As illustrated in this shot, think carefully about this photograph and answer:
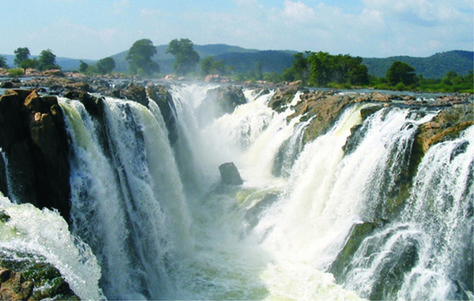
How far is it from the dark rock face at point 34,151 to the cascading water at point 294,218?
500 mm

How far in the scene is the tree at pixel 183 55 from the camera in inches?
4951

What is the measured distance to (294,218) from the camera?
1563 cm

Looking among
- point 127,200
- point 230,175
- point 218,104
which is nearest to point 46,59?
point 218,104

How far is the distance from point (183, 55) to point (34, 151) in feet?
403

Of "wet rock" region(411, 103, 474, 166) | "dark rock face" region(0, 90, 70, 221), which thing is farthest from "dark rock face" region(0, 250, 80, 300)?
"wet rock" region(411, 103, 474, 166)

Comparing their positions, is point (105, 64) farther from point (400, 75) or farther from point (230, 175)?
point (230, 175)

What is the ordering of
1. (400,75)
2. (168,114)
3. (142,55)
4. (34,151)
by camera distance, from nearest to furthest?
(34,151) < (168,114) < (400,75) < (142,55)

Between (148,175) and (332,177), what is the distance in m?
7.89

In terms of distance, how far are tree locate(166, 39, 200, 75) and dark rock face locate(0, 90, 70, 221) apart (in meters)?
121

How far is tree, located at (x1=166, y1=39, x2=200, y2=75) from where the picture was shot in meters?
126

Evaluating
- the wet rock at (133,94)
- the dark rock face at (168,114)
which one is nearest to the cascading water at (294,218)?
the wet rock at (133,94)

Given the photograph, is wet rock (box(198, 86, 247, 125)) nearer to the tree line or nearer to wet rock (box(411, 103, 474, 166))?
the tree line

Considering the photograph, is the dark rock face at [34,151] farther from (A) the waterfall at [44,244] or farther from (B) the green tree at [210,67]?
(B) the green tree at [210,67]

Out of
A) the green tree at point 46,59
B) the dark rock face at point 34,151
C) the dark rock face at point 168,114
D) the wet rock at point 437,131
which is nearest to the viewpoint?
the dark rock face at point 34,151
